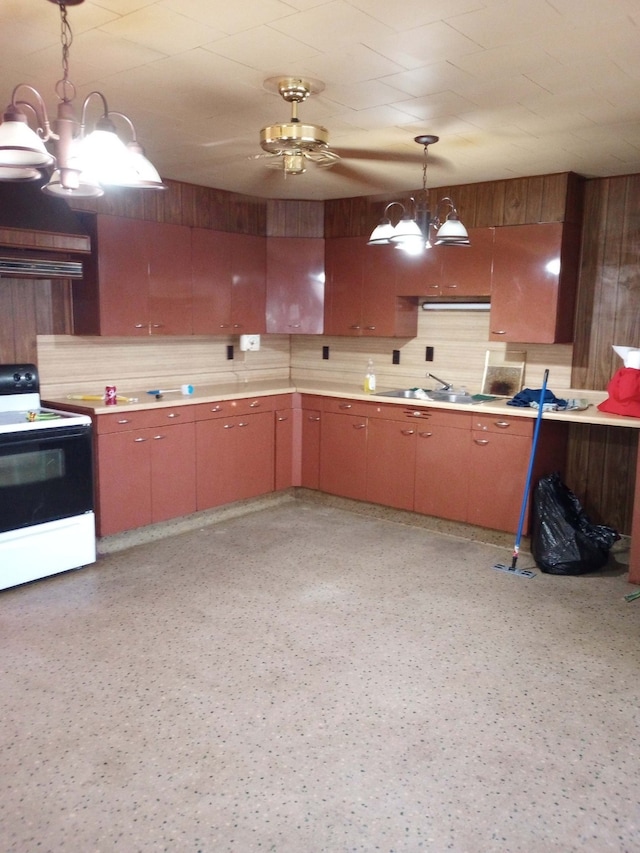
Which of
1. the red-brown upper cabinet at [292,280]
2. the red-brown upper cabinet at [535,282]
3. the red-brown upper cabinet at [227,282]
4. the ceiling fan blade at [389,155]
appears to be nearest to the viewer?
the ceiling fan blade at [389,155]

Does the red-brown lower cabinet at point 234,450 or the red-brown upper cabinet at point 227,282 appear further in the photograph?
the red-brown upper cabinet at point 227,282

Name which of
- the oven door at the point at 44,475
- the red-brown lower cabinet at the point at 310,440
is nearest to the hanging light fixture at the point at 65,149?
the oven door at the point at 44,475

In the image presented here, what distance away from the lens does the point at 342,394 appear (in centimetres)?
517

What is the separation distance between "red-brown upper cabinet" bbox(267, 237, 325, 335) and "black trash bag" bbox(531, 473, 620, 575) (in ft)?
8.13

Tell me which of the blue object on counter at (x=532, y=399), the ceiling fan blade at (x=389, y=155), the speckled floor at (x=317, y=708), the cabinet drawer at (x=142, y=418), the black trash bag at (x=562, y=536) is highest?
the ceiling fan blade at (x=389, y=155)

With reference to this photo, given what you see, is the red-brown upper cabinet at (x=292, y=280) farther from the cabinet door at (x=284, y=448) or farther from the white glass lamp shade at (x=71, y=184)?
the white glass lamp shade at (x=71, y=184)

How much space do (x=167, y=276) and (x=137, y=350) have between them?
0.61m

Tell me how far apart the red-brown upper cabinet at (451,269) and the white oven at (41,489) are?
2592mm

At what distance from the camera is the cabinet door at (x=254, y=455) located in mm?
5086

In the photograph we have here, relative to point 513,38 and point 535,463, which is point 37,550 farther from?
point 513,38

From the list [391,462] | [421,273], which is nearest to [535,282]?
[421,273]

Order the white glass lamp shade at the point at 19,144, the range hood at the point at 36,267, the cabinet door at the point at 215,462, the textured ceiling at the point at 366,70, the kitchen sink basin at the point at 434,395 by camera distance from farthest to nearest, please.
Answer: the kitchen sink basin at the point at 434,395 → the cabinet door at the point at 215,462 → the range hood at the point at 36,267 → the textured ceiling at the point at 366,70 → the white glass lamp shade at the point at 19,144

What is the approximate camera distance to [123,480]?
4.32 meters

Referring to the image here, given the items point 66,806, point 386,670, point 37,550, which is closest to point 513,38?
point 386,670
